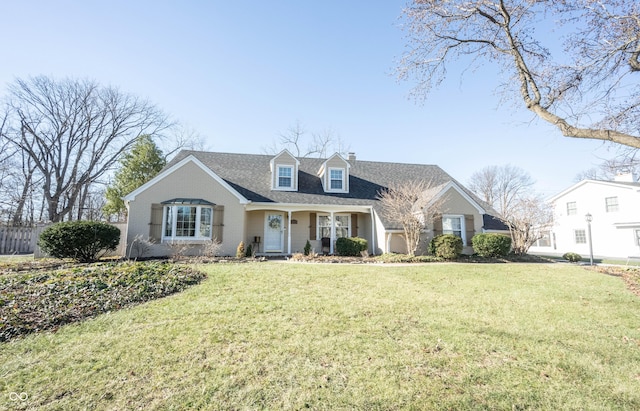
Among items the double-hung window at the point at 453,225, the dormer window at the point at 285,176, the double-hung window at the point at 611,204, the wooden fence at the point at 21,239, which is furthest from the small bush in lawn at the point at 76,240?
the double-hung window at the point at 611,204

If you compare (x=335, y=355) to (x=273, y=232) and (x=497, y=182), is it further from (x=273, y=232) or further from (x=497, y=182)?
(x=497, y=182)

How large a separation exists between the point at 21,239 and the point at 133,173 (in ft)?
23.4

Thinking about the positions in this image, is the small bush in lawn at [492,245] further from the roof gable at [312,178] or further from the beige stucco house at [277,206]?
the roof gable at [312,178]

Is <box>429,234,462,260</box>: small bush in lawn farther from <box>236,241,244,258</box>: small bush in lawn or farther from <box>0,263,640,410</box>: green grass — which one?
<box>236,241,244,258</box>: small bush in lawn

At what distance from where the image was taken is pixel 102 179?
25.5 meters

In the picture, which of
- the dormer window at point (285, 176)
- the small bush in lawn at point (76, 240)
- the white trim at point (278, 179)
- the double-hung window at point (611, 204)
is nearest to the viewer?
the small bush in lawn at point (76, 240)

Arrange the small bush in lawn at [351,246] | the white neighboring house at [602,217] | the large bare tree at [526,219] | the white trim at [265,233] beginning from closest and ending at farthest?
the large bare tree at [526,219] < the small bush in lawn at [351,246] < the white trim at [265,233] < the white neighboring house at [602,217]

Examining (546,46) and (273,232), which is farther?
(273,232)

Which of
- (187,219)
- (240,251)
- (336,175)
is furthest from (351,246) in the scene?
Result: (187,219)

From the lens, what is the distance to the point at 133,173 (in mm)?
20297

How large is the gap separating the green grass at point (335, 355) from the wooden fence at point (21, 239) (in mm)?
9344

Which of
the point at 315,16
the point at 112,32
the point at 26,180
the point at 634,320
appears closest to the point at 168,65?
the point at 112,32

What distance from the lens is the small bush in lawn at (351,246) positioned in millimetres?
14539

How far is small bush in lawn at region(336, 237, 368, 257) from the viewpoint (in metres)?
14.5
